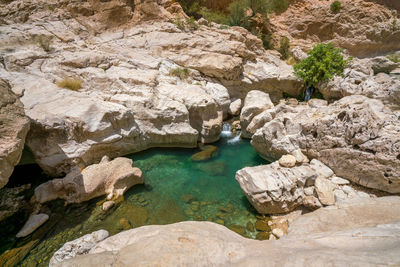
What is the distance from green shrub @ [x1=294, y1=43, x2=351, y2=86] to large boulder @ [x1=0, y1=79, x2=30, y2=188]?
13.0m

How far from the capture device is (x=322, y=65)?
10406mm

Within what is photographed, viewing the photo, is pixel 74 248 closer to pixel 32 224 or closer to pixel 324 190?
pixel 32 224

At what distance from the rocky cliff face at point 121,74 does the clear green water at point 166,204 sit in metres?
1.56

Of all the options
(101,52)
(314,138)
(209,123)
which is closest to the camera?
(314,138)

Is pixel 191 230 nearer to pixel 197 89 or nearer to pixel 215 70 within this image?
pixel 197 89

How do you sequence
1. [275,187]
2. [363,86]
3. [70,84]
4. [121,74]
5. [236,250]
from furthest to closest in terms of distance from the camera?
[121,74] → [363,86] → [70,84] → [275,187] → [236,250]

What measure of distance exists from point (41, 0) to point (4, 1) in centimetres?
204

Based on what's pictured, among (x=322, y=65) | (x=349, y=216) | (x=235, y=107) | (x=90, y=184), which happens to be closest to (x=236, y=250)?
(x=349, y=216)

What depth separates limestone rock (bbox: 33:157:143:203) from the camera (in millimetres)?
5816

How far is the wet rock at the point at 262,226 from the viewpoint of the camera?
5.11 meters

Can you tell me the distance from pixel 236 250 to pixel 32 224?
5.59m

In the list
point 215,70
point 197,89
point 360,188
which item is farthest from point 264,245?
point 215,70

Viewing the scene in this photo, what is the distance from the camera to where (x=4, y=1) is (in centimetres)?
1159

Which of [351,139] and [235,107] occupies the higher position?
[351,139]
